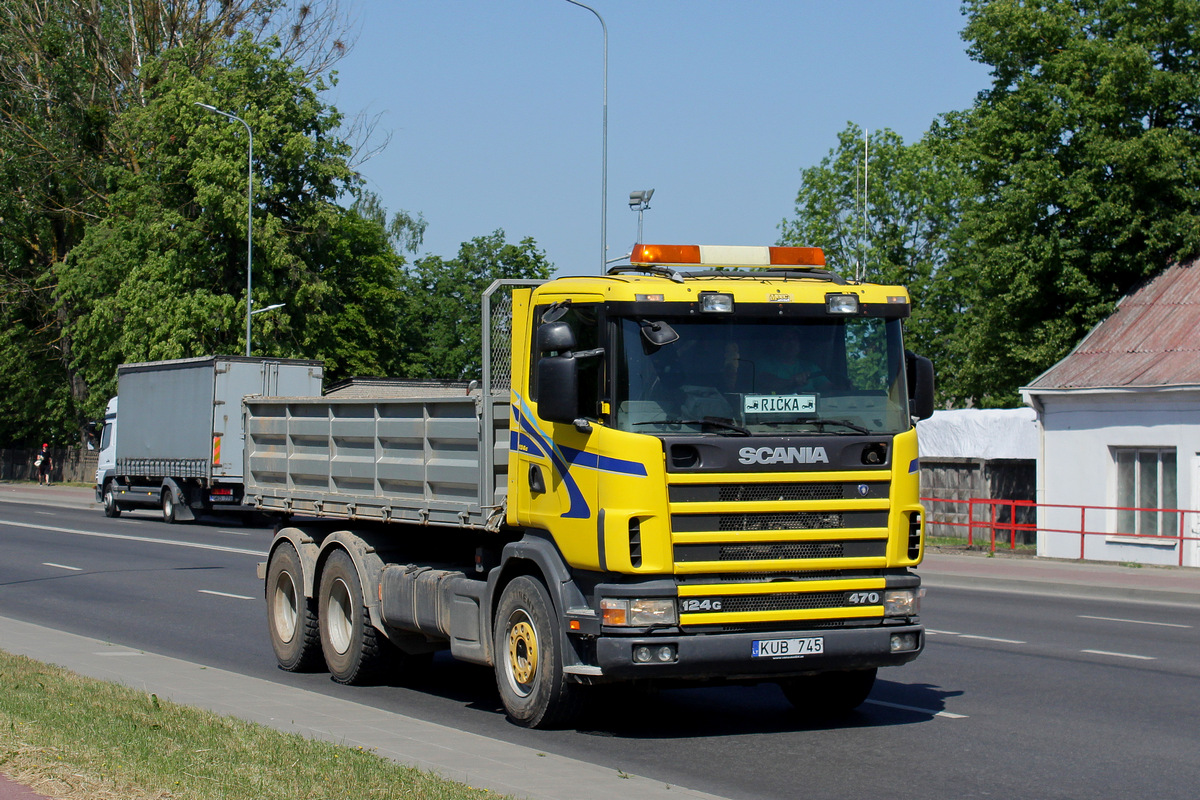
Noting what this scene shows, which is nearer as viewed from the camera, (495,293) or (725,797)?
(725,797)

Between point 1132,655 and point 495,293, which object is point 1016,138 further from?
point 495,293

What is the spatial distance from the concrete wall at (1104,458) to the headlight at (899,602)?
17770 mm

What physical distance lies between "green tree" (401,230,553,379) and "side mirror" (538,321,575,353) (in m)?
62.5

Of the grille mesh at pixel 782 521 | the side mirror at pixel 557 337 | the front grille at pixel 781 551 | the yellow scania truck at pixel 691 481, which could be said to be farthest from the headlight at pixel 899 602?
the side mirror at pixel 557 337

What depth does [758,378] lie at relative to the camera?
8.56 m

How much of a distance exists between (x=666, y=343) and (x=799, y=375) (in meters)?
0.88

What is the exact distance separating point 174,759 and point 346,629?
3.98 m

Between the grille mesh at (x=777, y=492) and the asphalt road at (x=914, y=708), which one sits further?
the grille mesh at (x=777, y=492)

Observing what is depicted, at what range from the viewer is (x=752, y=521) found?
27.4 feet

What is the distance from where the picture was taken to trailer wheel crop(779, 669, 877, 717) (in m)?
9.59

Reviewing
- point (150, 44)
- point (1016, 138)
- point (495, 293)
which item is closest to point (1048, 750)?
point (495, 293)

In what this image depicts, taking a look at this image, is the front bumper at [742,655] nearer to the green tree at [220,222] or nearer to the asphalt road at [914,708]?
the asphalt road at [914,708]

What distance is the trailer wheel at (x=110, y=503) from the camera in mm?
38503

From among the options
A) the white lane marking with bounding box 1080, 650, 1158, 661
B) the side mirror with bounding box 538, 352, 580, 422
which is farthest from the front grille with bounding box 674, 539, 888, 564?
the white lane marking with bounding box 1080, 650, 1158, 661
